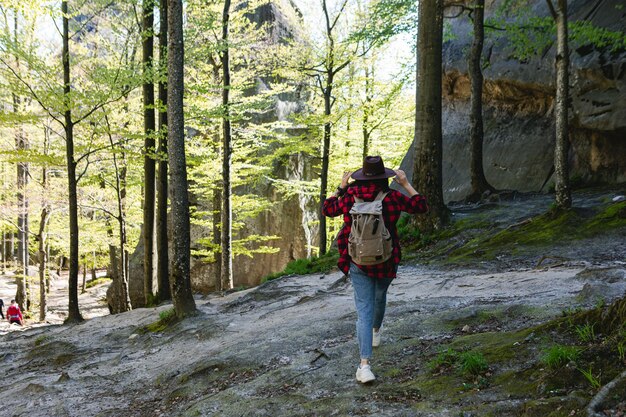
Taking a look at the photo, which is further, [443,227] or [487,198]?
[487,198]

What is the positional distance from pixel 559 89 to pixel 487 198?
4306 mm

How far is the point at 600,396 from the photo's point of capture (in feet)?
7.77

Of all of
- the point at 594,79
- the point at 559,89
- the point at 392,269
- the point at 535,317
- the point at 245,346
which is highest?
the point at 594,79

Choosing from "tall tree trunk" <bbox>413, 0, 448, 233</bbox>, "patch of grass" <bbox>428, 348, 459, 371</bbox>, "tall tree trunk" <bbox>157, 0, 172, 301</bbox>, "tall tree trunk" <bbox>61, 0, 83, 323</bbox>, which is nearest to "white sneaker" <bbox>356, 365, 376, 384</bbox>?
Answer: "patch of grass" <bbox>428, 348, 459, 371</bbox>

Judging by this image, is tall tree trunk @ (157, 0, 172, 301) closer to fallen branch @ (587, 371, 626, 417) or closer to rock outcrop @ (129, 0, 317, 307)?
rock outcrop @ (129, 0, 317, 307)

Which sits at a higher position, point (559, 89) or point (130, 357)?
point (559, 89)

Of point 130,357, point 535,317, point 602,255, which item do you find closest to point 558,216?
point 602,255

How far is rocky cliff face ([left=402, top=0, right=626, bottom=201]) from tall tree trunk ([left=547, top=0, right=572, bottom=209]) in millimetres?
3684

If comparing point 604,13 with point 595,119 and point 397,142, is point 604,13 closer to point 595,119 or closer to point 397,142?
point 595,119

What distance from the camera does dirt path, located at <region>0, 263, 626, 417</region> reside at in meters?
3.85

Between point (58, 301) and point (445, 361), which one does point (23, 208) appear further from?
point (445, 361)

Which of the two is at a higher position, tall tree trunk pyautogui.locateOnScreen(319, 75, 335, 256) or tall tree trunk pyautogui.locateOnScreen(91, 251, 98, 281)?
tall tree trunk pyautogui.locateOnScreen(319, 75, 335, 256)

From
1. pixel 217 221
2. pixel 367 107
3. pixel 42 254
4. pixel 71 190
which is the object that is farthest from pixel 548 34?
pixel 42 254

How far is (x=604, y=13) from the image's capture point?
12.5 metres
